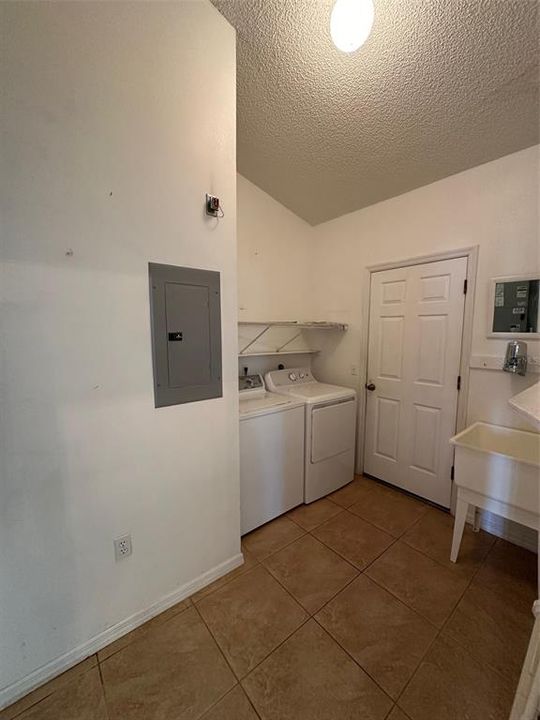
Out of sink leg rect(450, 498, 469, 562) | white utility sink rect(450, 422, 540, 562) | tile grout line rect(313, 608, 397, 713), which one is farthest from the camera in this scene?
sink leg rect(450, 498, 469, 562)

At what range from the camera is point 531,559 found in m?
1.77

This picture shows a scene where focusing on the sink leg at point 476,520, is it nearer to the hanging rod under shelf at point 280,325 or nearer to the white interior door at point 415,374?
the white interior door at point 415,374

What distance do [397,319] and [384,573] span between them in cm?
187

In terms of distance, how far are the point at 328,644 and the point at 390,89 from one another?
2874 millimetres

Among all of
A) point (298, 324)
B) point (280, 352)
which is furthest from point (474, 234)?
point (280, 352)

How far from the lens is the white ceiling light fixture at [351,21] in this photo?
1086 millimetres

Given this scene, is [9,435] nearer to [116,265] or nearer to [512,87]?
[116,265]

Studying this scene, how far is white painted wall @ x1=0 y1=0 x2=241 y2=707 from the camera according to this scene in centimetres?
101

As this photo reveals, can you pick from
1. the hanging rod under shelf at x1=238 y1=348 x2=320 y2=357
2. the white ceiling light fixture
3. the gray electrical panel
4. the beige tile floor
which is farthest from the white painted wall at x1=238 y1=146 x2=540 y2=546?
the white ceiling light fixture

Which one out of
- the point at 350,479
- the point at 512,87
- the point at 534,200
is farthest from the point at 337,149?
the point at 350,479

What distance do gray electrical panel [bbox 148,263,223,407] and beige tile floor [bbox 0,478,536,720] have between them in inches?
44.1

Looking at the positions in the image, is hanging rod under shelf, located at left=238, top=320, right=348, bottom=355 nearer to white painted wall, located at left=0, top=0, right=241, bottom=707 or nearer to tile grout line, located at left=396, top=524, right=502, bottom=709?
white painted wall, located at left=0, top=0, right=241, bottom=707

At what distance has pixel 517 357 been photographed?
5.79 feet

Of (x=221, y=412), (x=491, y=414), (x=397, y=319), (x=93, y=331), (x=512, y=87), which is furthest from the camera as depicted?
(x=397, y=319)
